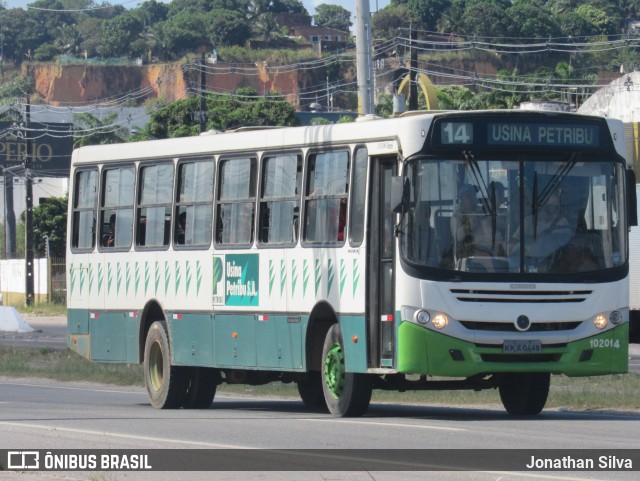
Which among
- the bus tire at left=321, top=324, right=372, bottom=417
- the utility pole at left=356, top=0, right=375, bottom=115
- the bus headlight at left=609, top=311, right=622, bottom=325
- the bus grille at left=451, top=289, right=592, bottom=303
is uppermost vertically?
the utility pole at left=356, top=0, right=375, bottom=115

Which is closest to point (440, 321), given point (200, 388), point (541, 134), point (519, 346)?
point (519, 346)

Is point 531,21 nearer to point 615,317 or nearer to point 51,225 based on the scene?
point 51,225

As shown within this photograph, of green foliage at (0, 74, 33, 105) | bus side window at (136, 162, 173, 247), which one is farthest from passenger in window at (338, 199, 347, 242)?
green foliage at (0, 74, 33, 105)

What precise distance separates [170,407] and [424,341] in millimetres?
5163

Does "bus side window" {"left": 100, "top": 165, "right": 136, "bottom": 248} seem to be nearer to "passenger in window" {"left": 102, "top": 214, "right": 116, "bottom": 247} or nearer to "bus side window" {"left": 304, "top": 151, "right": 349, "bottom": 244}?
"passenger in window" {"left": 102, "top": 214, "right": 116, "bottom": 247}

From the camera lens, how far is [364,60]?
24594mm

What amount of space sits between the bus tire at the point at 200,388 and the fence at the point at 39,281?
152ft

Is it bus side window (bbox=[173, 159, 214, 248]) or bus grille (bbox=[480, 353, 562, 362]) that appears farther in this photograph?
bus side window (bbox=[173, 159, 214, 248])

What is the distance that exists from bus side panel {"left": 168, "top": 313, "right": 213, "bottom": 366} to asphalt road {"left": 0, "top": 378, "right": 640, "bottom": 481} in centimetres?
69

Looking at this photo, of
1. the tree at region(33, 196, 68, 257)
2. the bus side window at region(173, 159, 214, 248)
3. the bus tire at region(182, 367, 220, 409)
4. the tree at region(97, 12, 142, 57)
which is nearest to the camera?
the bus side window at region(173, 159, 214, 248)

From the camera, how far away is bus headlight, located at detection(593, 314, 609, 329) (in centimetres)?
1587

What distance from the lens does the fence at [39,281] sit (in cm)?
6738

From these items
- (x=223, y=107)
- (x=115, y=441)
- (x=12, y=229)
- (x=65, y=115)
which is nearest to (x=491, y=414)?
(x=115, y=441)

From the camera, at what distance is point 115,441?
1352 cm
